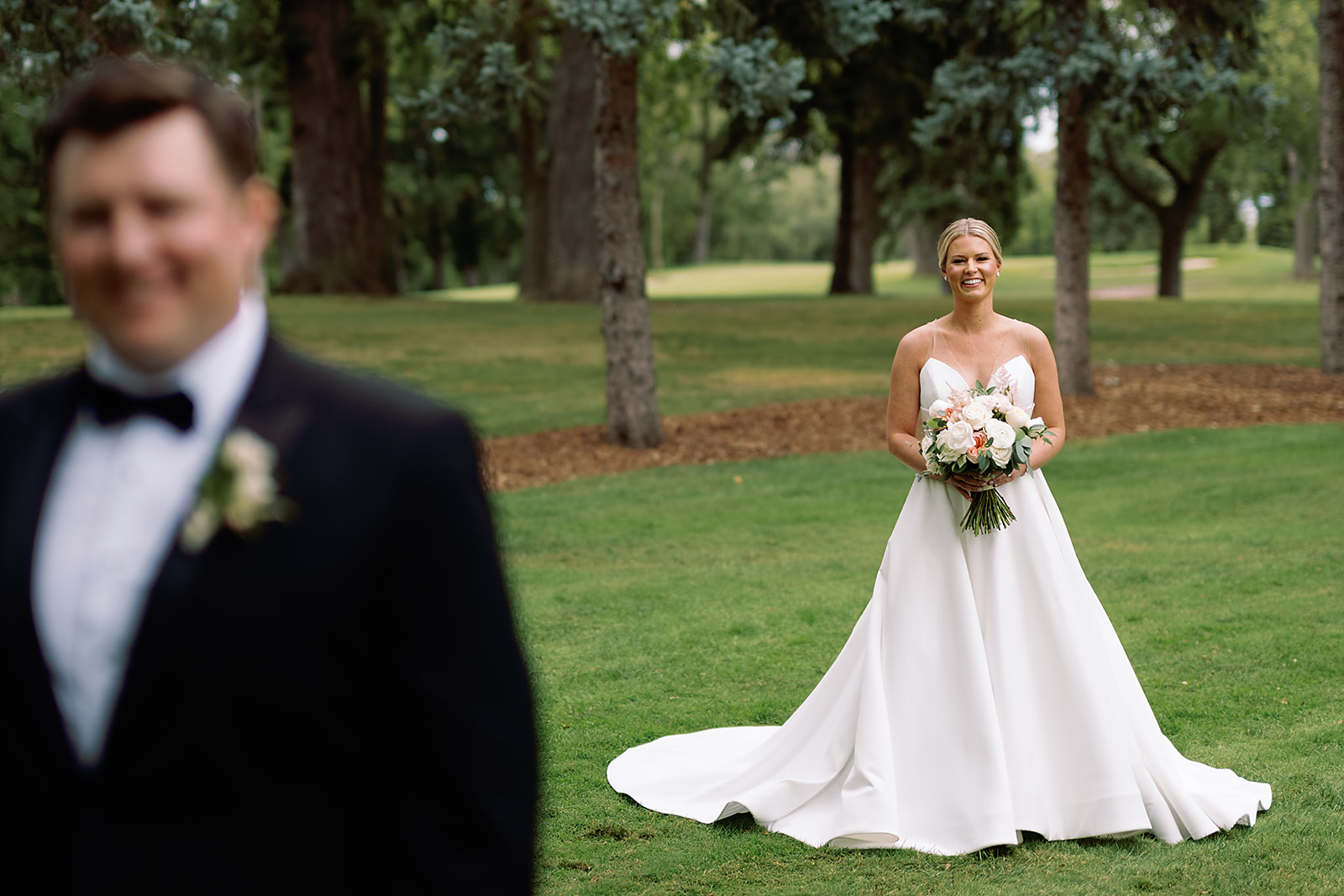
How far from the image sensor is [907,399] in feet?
18.0

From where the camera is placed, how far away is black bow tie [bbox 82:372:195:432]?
1.69m

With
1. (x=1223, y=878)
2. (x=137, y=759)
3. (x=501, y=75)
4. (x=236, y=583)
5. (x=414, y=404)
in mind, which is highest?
(x=501, y=75)

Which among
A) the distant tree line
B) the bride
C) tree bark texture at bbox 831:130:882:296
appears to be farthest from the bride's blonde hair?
tree bark texture at bbox 831:130:882:296

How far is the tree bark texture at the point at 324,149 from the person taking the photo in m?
29.9

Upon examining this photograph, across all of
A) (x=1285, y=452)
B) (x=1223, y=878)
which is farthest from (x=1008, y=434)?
(x=1285, y=452)

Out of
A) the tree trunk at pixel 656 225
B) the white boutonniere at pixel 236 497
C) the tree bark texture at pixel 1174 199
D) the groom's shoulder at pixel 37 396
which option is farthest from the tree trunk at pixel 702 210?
the white boutonniere at pixel 236 497

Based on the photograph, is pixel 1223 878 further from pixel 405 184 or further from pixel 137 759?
pixel 405 184

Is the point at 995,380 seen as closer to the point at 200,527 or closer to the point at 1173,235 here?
the point at 200,527

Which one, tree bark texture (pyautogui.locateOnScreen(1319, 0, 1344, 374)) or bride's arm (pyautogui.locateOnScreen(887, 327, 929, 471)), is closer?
bride's arm (pyautogui.locateOnScreen(887, 327, 929, 471))

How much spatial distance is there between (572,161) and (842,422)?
1459cm

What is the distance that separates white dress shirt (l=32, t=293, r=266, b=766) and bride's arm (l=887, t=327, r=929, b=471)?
4.00 meters

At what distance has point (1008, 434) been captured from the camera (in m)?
4.99

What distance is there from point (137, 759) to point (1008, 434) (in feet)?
12.9

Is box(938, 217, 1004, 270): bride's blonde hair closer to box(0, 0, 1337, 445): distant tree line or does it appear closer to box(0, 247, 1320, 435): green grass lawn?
box(0, 0, 1337, 445): distant tree line
